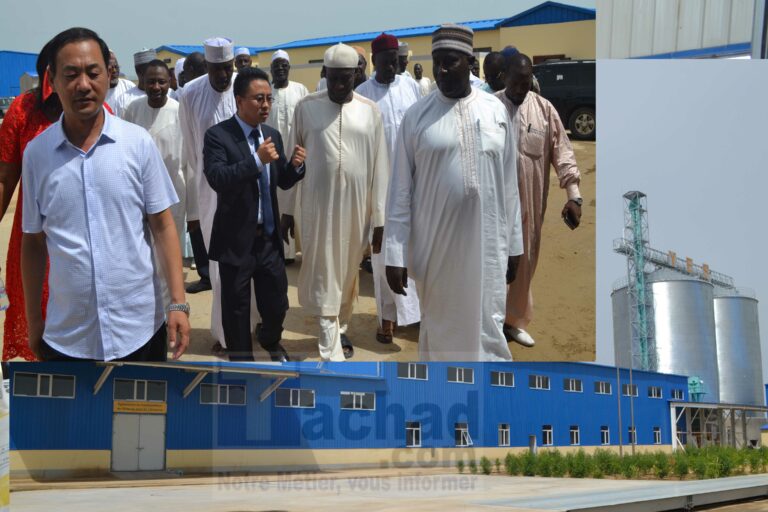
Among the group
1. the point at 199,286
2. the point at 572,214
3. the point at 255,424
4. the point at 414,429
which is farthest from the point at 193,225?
the point at 255,424

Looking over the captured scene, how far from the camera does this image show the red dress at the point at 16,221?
3.84 meters

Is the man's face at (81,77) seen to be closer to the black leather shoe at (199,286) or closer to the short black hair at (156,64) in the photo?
the short black hair at (156,64)

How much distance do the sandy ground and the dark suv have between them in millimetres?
97

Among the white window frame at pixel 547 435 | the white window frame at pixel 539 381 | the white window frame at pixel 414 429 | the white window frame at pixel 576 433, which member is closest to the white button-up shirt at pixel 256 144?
the white window frame at pixel 539 381

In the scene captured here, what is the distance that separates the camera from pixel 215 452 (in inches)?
606

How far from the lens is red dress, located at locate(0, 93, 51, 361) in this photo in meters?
3.84

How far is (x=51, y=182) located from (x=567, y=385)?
16.1 ft

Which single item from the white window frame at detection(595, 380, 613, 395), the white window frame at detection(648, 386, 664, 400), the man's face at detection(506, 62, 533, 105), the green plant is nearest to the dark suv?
the man's face at detection(506, 62, 533, 105)

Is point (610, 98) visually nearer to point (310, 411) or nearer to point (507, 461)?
point (310, 411)

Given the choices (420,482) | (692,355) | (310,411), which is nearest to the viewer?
(310,411)

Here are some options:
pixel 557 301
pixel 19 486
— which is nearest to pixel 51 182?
pixel 557 301

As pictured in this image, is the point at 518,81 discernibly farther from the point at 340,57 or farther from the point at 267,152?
the point at 267,152

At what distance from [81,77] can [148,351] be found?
35.7 inches

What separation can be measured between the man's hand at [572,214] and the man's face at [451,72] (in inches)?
29.6
